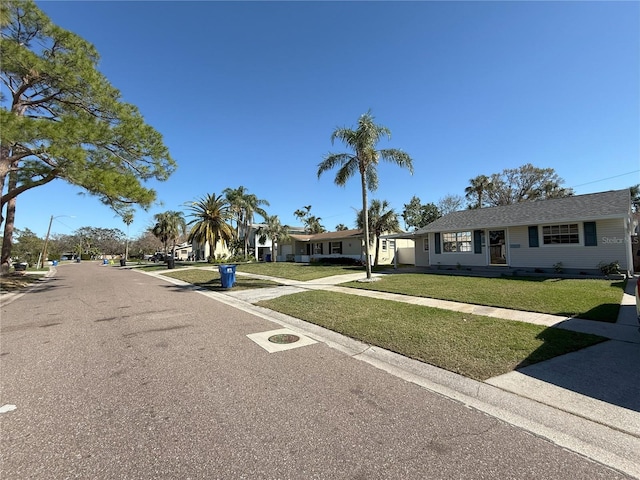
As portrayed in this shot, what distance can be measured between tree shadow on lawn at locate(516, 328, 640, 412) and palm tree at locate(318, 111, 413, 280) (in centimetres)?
966

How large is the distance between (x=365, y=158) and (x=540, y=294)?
350 inches

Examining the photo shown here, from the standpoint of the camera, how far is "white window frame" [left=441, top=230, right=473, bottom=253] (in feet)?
60.8

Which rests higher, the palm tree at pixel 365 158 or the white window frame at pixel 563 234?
the palm tree at pixel 365 158

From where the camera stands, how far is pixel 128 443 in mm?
2744

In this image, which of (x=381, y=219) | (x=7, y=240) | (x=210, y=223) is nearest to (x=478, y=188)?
(x=381, y=219)

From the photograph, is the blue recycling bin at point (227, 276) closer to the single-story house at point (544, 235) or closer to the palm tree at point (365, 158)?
the palm tree at point (365, 158)

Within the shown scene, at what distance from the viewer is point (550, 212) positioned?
15.7m

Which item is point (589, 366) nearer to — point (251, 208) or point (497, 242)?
point (497, 242)

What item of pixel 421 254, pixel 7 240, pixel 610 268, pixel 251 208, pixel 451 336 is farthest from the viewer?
pixel 251 208

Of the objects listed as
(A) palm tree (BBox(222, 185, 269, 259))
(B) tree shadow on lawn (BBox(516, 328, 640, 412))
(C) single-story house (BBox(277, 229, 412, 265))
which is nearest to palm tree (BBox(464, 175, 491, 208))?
(C) single-story house (BBox(277, 229, 412, 265))

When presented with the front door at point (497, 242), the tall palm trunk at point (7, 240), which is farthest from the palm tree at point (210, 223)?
the front door at point (497, 242)

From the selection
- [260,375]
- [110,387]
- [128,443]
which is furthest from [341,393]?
[110,387]

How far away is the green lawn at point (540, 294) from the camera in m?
7.61

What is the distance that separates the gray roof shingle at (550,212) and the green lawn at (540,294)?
313 centimetres
